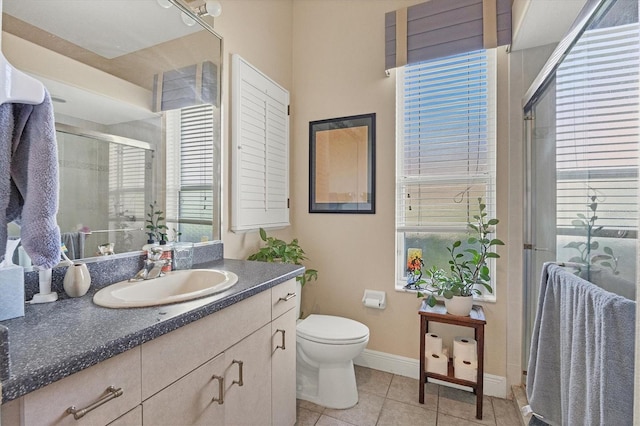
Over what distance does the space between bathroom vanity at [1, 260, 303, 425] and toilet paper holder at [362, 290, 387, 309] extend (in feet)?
3.04

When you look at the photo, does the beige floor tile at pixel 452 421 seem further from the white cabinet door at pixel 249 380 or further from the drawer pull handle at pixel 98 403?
the drawer pull handle at pixel 98 403

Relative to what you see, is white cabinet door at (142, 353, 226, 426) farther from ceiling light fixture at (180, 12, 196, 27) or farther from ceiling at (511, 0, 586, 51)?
ceiling at (511, 0, 586, 51)

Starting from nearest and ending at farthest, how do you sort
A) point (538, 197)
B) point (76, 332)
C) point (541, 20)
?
1. point (76, 332)
2. point (541, 20)
3. point (538, 197)

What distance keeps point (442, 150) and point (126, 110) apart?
6.14ft

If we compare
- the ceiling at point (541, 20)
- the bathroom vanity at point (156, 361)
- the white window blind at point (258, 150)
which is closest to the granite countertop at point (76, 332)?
the bathroom vanity at point (156, 361)

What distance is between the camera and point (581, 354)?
36.4 inches

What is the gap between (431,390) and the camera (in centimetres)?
197

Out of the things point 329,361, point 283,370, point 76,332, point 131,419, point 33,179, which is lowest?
point 329,361

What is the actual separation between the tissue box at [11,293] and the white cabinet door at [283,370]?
33.0 inches

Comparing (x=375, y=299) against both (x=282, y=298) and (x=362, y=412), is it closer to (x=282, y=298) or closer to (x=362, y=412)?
(x=362, y=412)

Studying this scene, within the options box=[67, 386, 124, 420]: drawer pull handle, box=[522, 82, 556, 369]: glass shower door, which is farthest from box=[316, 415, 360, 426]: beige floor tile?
box=[67, 386, 124, 420]: drawer pull handle

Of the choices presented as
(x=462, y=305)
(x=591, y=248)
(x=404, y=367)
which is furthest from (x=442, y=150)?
(x=404, y=367)

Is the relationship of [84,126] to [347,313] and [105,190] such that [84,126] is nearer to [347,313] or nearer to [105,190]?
[105,190]

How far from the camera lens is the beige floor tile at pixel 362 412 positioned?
168 centimetres
